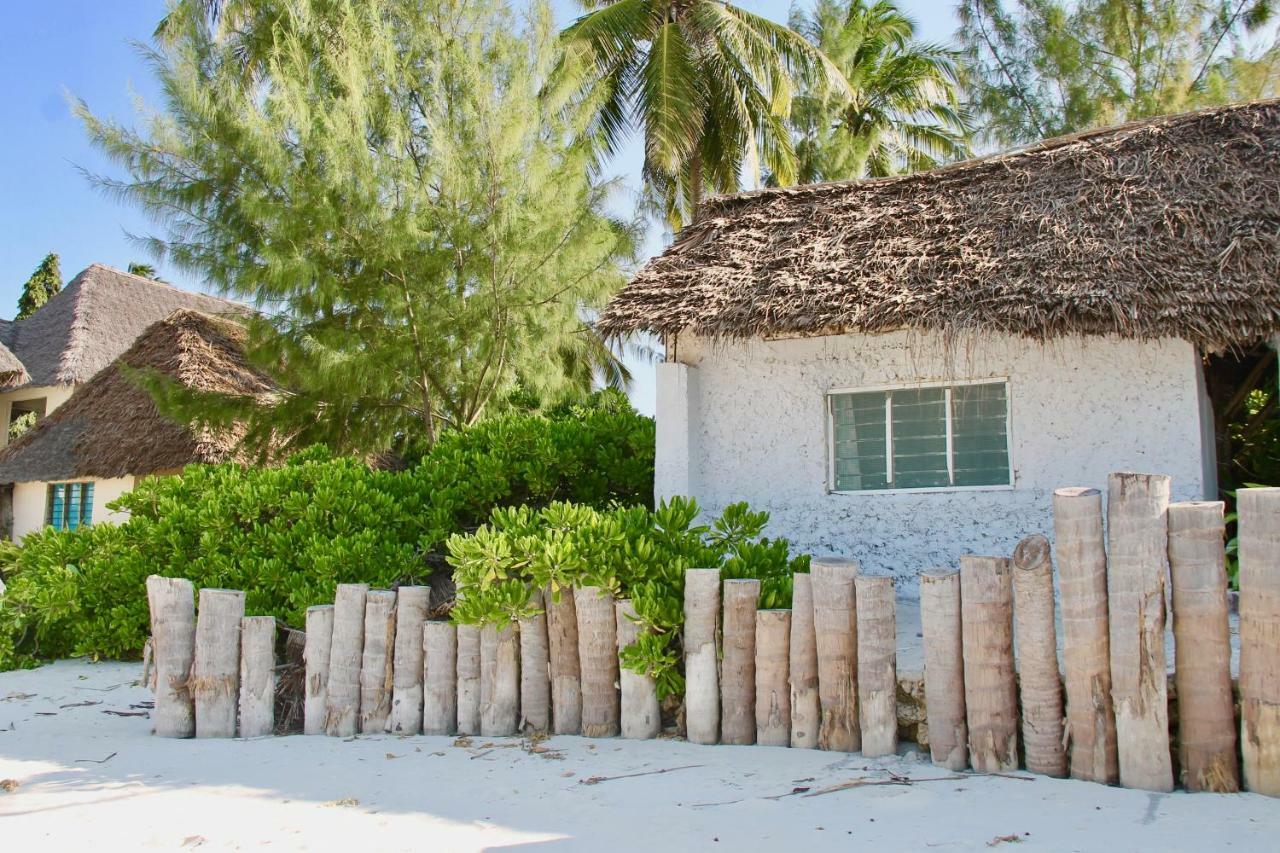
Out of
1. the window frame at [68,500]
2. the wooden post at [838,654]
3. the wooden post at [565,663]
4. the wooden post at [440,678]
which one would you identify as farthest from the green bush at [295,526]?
the window frame at [68,500]

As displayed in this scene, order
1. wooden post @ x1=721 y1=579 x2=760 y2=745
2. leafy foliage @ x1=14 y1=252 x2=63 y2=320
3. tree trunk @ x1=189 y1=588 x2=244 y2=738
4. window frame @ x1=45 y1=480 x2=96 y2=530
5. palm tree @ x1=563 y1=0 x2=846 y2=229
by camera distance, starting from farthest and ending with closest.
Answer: leafy foliage @ x1=14 y1=252 x2=63 y2=320 < palm tree @ x1=563 y1=0 x2=846 y2=229 < window frame @ x1=45 y1=480 x2=96 y2=530 < tree trunk @ x1=189 y1=588 x2=244 y2=738 < wooden post @ x1=721 y1=579 x2=760 y2=745

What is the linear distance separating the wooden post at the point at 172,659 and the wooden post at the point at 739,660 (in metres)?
3.39

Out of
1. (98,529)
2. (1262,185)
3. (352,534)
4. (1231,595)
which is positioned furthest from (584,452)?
(1262,185)

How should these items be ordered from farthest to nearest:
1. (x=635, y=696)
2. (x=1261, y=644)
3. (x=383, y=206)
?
(x=383, y=206), (x=635, y=696), (x=1261, y=644)

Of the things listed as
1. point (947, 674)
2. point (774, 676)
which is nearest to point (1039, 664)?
point (947, 674)

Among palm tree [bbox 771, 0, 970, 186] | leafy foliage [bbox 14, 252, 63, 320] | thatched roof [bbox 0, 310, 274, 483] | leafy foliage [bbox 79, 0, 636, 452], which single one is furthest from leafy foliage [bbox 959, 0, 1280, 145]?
leafy foliage [bbox 14, 252, 63, 320]

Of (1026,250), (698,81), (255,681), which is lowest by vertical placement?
(255,681)

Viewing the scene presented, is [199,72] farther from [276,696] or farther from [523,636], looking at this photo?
[523,636]

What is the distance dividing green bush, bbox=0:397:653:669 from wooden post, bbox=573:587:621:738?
94.7 inches

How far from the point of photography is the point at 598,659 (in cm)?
553

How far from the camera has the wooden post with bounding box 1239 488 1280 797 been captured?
Answer: 3869 mm

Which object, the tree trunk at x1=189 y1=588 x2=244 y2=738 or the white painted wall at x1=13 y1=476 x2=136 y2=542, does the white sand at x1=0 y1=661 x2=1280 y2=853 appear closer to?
the tree trunk at x1=189 y1=588 x2=244 y2=738

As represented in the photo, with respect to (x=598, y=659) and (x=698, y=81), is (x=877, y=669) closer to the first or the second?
(x=598, y=659)

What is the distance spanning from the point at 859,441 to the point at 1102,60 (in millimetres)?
14106
